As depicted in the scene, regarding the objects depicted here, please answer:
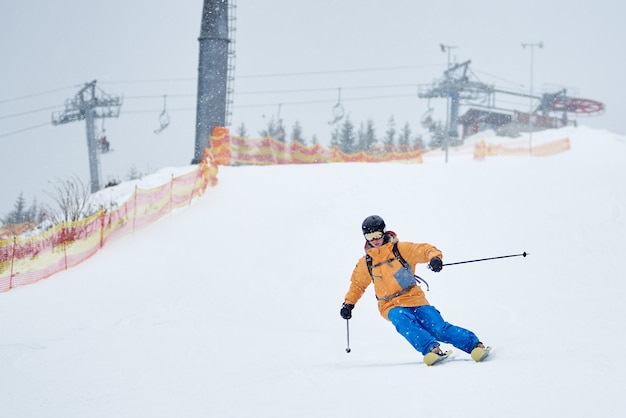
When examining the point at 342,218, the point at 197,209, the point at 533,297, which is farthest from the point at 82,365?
the point at 197,209

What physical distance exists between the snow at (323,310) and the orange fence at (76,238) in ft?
1.26

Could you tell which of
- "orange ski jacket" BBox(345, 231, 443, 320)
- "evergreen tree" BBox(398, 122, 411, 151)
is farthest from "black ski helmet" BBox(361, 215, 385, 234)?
"evergreen tree" BBox(398, 122, 411, 151)

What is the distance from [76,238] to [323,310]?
6570 mm

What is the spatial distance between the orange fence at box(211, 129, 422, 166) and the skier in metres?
18.9

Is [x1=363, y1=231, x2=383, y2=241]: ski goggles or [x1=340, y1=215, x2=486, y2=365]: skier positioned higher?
[x1=363, y1=231, x2=383, y2=241]: ski goggles

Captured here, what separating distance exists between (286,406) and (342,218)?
11.5 meters

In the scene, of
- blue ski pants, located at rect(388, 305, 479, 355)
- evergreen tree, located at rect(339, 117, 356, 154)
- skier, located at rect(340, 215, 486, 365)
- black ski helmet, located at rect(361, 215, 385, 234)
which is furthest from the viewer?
evergreen tree, located at rect(339, 117, 356, 154)

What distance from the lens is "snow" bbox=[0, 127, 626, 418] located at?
4.20 metres

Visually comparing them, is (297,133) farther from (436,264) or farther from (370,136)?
(436,264)

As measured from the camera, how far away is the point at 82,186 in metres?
17.2

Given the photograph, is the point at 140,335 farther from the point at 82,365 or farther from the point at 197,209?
the point at 197,209

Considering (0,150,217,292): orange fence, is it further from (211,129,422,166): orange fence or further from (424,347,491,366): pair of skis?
(424,347,491,366): pair of skis

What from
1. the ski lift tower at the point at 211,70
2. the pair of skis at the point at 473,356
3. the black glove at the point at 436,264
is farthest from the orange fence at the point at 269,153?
the pair of skis at the point at 473,356

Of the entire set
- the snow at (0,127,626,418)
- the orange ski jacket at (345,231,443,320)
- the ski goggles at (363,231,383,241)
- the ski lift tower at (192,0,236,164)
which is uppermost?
the ski lift tower at (192,0,236,164)
